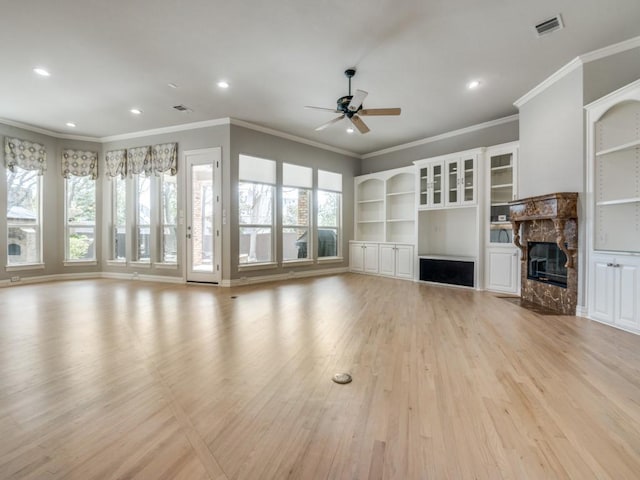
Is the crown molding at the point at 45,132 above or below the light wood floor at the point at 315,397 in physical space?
above

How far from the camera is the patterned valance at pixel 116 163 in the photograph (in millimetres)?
6551

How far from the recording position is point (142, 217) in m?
6.54

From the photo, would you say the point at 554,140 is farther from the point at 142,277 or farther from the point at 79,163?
the point at 79,163

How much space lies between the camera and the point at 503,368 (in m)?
2.26

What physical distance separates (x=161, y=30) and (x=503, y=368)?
14.7 feet

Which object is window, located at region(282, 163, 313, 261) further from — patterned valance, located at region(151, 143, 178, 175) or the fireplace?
the fireplace

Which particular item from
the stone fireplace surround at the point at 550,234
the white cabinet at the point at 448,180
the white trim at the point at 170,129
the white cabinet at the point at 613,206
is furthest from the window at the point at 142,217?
the white cabinet at the point at 613,206

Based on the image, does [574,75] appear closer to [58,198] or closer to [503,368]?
[503,368]

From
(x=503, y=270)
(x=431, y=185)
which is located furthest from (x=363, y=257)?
(x=503, y=270)

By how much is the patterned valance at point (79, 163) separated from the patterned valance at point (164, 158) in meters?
1.64

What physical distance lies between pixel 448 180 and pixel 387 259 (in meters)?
2.18

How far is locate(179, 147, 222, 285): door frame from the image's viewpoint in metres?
5.75

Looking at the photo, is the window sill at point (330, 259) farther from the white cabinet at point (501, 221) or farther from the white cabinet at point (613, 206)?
the white cabinet at point (613, 206)

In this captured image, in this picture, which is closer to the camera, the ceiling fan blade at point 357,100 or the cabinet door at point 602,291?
the cabinet door at point 602,291
